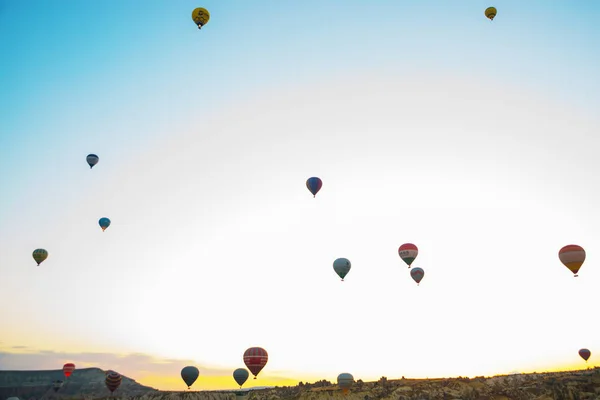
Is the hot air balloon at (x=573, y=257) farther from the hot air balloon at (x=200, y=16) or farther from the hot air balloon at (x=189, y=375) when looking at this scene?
the hot air balloon at (x=200, y=16)

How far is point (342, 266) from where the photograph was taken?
4922 centimetres

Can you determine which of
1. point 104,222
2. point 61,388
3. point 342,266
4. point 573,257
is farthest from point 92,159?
point 61,388

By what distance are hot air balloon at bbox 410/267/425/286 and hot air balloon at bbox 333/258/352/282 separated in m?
8.04

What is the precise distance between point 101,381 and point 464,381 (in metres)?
96.6

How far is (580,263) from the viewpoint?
135 ft

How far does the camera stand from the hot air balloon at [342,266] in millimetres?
49091

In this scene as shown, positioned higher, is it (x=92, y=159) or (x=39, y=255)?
(x=92, y=159)

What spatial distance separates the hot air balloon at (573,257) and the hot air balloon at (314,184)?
24485 mm

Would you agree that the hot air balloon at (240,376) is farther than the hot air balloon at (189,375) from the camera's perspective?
No

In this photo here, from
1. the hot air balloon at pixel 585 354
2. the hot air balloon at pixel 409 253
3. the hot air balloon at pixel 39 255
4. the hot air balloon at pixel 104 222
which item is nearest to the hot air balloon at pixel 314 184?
the hot air balloon at pixel 409 253

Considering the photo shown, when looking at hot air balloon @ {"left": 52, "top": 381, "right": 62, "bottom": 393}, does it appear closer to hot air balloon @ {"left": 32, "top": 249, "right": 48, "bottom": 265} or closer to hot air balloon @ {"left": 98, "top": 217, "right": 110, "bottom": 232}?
hot air balloon @ {"left": 32, "top": 249, "right": 48, "bottom": 265}

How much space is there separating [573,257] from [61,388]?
377 feet

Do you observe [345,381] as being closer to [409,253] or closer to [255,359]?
[255,359]

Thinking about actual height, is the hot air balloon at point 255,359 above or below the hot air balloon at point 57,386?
below
